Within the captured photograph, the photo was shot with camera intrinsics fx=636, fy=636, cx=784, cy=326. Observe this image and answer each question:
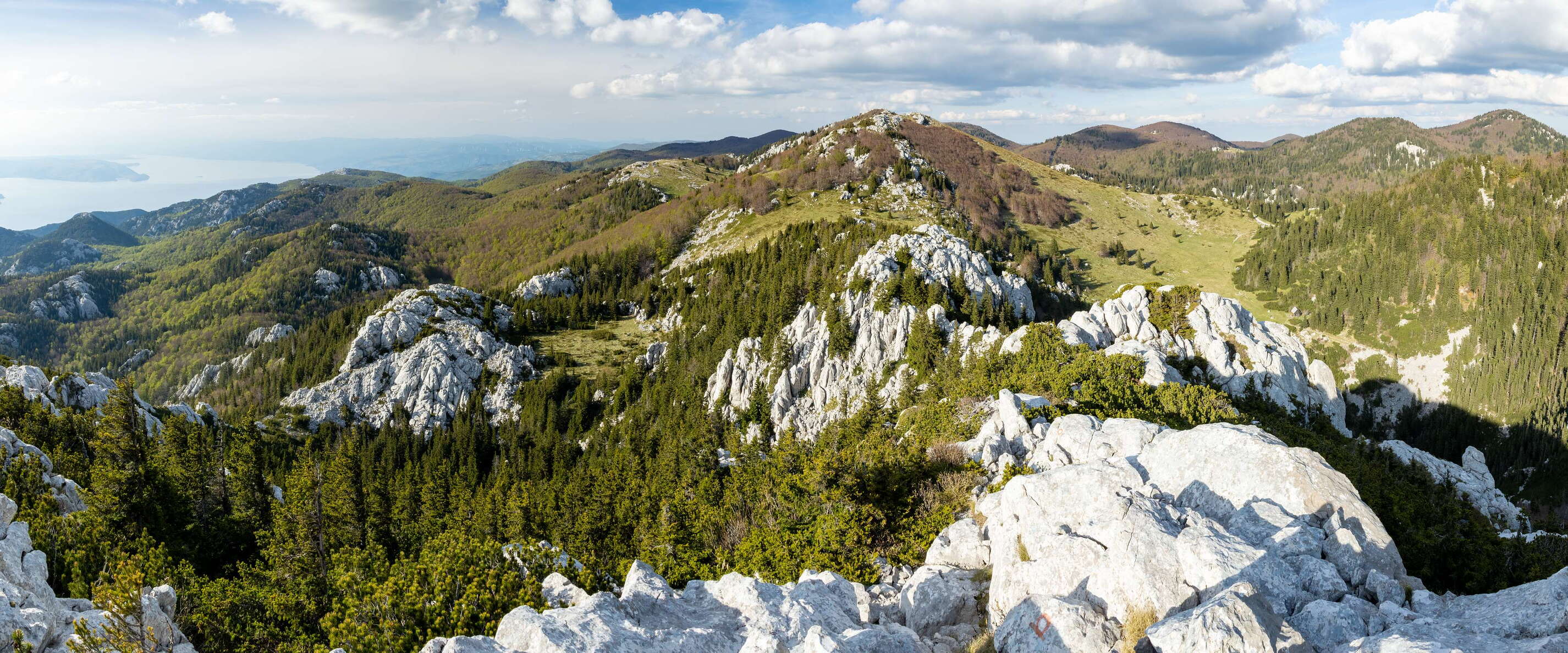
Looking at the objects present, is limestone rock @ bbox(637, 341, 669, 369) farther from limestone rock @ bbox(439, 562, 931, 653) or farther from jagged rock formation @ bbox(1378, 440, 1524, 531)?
jagged rock formation @ bbox(1378, 440, 1524, 531)

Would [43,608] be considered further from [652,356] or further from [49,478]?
[652,356]

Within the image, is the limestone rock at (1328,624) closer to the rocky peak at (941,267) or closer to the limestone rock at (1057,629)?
the limestone rock at (1057,629)

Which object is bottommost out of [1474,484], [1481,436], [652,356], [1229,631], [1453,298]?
[1481,436]

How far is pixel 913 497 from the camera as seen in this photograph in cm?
3369

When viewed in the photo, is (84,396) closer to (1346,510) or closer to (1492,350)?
(1346,510)

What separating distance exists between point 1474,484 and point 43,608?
81.0 meters

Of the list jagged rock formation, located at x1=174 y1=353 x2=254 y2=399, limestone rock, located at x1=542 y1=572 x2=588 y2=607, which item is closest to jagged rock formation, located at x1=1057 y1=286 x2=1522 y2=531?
limestone rock, located at x1=542 y1=572 x2=588 y2=607

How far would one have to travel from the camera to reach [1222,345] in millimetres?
59406

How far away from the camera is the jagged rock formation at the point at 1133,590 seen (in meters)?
16.0

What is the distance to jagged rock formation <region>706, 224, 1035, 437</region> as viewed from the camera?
86062 millimetres

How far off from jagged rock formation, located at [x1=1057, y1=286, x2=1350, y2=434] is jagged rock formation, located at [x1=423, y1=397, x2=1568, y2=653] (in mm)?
29516

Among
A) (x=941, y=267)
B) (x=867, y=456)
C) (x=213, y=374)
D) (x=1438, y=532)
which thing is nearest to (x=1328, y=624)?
(x=1438, y=532)

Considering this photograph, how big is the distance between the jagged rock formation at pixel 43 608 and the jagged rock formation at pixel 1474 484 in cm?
6882

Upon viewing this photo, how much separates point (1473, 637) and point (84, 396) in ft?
449
